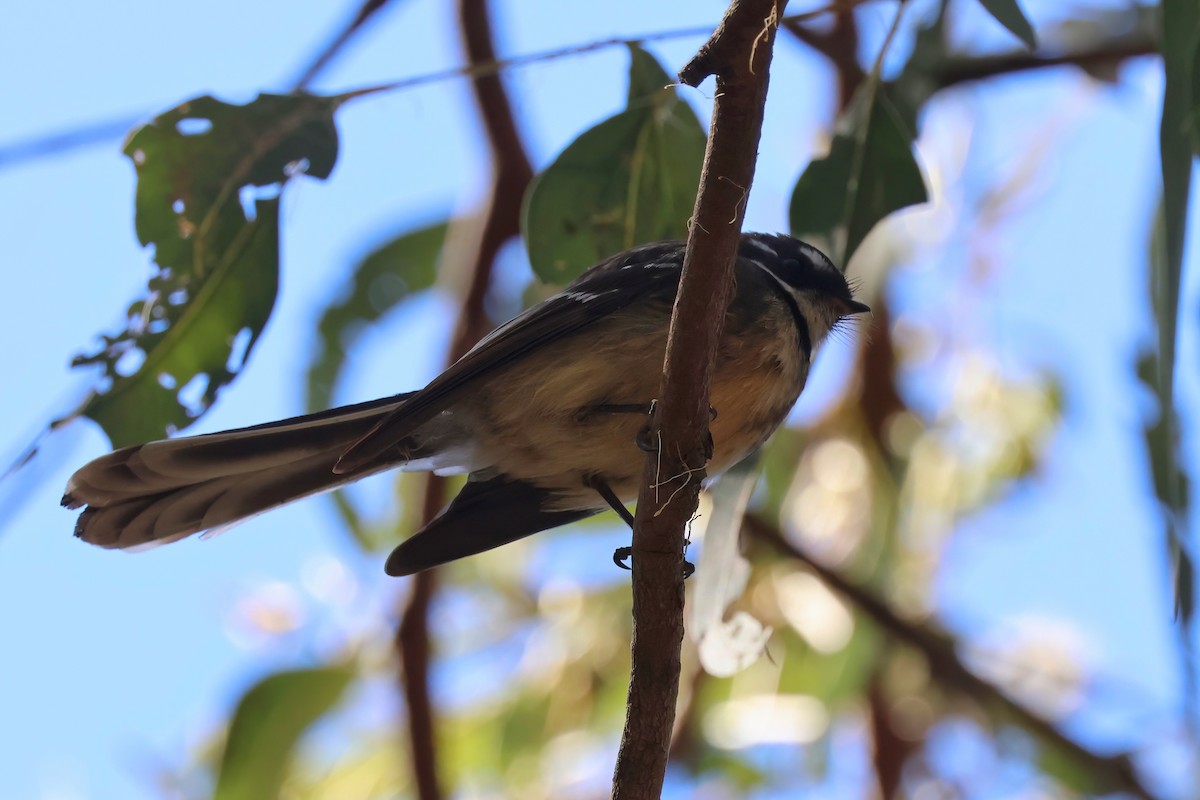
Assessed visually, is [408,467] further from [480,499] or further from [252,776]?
[252,776]

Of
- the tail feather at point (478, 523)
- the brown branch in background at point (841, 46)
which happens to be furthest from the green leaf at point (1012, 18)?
the tail feather at point (478, 523)

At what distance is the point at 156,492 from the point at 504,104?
1.74m

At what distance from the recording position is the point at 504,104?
3.74 meters

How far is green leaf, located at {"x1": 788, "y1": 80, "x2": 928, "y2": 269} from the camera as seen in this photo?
8.68ft

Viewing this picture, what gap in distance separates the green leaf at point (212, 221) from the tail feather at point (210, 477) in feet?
0.55

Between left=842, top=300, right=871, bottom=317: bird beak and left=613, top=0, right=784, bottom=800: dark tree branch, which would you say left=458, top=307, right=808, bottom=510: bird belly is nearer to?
left=842, top=300, right=871, bottom=317: bird beak

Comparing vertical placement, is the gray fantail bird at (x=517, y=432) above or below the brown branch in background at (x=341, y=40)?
below

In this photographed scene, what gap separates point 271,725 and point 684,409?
2581 mm

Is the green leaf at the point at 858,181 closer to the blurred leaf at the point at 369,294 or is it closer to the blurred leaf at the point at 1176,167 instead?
the blurred leaf at the point at 1176,167

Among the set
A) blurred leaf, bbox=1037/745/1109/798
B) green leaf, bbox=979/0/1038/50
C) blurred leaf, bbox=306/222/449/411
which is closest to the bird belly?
green leaf, bbox=979/0/1038/50

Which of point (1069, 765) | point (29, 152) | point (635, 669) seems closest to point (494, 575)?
point (1069, 765)

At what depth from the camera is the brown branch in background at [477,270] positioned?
361cm

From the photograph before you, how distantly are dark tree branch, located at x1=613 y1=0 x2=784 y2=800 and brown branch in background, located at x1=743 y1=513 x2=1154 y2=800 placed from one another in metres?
1.96

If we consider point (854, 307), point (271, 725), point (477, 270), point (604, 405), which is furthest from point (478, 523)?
point (271, 725)
